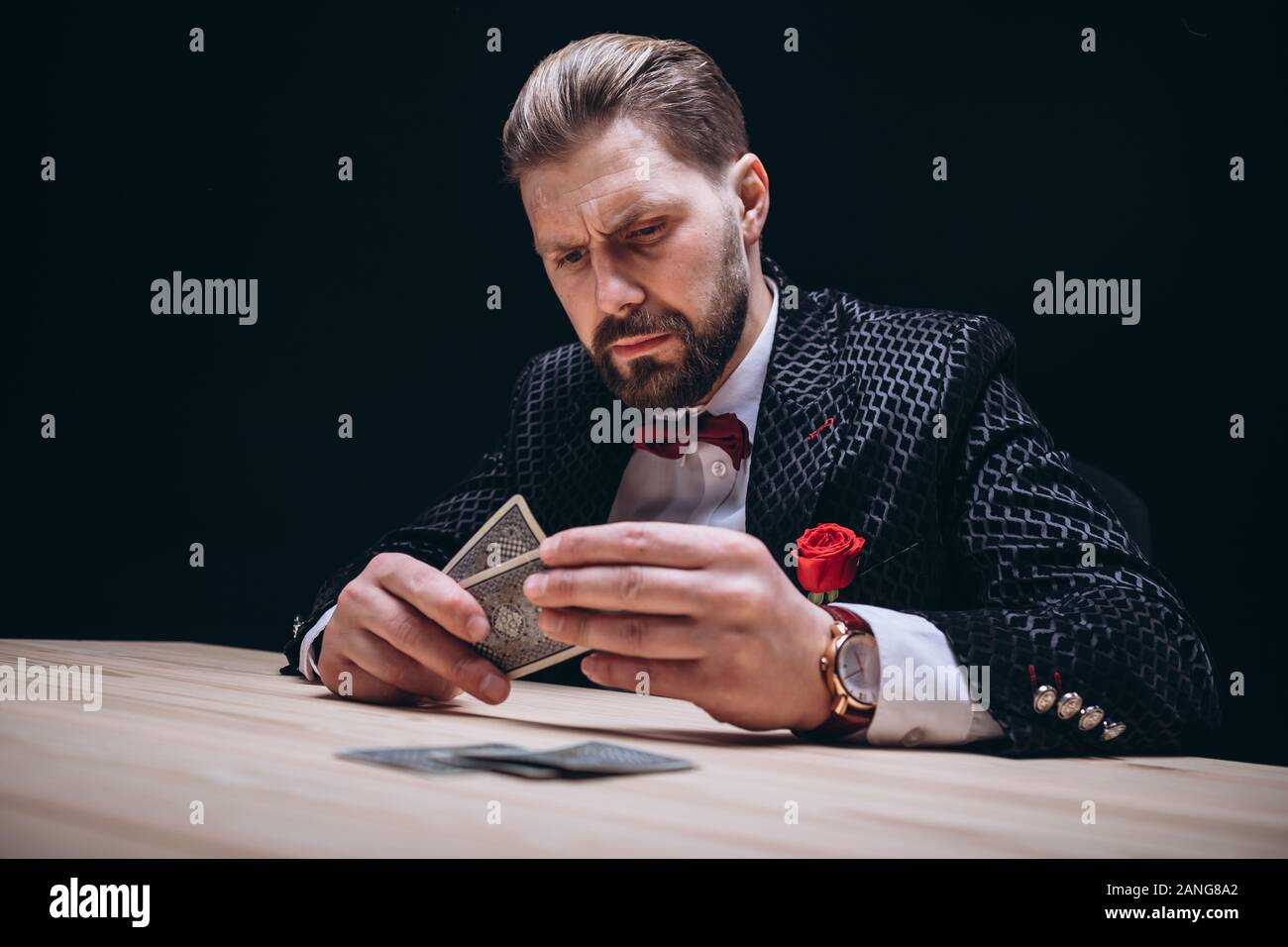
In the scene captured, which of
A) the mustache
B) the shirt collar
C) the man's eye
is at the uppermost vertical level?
the man's eye

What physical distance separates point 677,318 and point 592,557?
92 centimetres

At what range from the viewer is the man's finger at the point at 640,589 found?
1.25 metres

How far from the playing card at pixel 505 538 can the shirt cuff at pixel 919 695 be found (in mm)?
484

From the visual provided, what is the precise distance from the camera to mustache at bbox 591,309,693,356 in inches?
82.2

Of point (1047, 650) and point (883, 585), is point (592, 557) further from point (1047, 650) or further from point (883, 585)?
point (883, 585)

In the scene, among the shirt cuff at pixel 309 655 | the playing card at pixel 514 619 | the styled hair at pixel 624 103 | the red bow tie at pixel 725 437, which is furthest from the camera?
the red bow tie at pixel 725 437

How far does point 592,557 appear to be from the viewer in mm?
1277

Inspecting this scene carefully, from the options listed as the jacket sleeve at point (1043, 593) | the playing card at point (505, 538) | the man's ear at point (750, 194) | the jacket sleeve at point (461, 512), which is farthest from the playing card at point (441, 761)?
the man's ear at point (750, 194)

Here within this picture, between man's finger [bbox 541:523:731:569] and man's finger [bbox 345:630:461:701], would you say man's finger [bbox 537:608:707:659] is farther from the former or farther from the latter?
man's finger [bbox 345:630:461:701]

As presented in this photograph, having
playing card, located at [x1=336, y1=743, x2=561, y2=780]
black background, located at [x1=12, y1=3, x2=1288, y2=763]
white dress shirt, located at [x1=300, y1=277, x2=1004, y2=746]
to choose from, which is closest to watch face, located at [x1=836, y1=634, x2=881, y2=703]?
playing card, located at [x1=336, y1=743, x2=561, y2=780]

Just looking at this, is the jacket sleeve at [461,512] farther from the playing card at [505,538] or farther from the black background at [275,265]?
the black background at [275,265]

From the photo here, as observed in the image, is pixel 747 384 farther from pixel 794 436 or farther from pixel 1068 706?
pixel 1068 706

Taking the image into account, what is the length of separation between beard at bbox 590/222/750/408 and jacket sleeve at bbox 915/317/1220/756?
1.46ft

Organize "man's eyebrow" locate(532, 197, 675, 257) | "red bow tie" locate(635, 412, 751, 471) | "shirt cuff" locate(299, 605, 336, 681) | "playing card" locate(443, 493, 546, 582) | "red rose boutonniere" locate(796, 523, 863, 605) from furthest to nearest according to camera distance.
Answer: "red bow tie" locate(635, 412, 751, 471) < "man's eyebrow" locate(532, 197, 675, 257) < "shirt cuff" locate(299, 605, 336, 681) < "red rose boutonniere" locate(796, 523, 863, 605) < "playing card" locate(443, 493, 546, 582)
